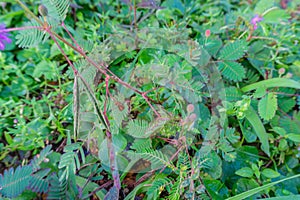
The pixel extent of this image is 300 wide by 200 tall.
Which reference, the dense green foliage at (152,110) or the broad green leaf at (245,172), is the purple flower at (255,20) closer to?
the dense green foliage at (152,110)

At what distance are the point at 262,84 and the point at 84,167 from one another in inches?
29.1

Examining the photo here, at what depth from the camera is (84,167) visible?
121cm

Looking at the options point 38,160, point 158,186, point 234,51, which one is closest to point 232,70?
point 234,51

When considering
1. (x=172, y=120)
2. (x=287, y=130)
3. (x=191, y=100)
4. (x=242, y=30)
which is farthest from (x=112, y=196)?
(x=242, y=30)

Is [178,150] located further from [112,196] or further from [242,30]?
[242,30]

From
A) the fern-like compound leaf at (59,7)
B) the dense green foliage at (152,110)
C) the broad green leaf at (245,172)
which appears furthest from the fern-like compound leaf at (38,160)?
the broad green leaf at (245,172)

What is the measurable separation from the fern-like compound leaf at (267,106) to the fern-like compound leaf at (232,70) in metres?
0.13

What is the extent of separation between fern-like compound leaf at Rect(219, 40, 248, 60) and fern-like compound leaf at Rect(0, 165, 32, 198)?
83 centimetres

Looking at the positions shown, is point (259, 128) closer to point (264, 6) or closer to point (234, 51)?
point (234, 51)

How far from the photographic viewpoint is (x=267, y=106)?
1233mm

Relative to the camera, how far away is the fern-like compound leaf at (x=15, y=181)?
1.07 m

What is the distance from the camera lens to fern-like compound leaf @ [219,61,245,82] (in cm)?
132

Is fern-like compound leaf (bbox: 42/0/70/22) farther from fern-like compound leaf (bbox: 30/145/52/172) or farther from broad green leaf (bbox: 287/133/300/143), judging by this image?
broad green leaf (bbox: 287/133/300/143)

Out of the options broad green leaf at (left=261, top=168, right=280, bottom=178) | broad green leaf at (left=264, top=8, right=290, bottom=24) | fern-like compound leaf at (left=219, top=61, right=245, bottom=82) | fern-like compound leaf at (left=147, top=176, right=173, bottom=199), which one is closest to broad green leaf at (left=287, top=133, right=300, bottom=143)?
broad green leaf at (left=261, top=168, right=280, bottom=178)
